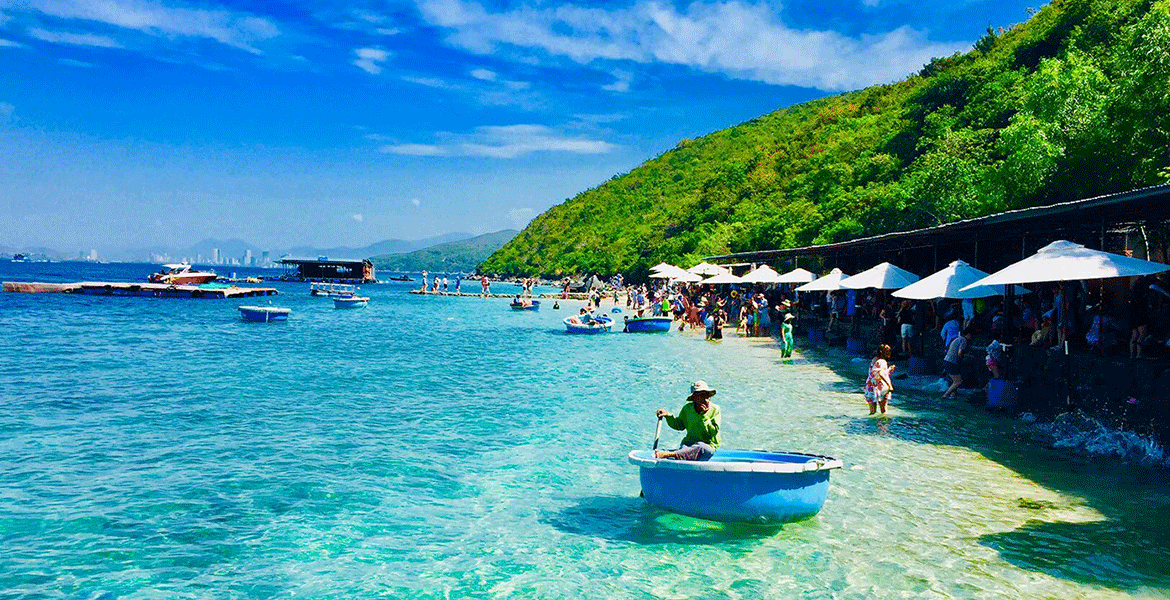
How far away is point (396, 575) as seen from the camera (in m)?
7.98

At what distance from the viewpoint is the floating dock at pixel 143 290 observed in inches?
Answer: 2699

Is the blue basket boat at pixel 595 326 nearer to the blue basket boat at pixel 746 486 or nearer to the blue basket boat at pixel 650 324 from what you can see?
the blue basket boat at pixel 650 324

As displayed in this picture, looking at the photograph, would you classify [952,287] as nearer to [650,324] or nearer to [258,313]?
[650,324]

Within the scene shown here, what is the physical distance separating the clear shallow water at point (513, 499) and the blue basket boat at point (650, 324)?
48.6 feet

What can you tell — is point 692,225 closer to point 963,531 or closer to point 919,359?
point 919,359

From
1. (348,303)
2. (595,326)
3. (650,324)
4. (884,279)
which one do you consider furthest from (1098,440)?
(348,303)

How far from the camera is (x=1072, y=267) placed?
39.2 ft

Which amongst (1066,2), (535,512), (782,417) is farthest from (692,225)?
(535,512)

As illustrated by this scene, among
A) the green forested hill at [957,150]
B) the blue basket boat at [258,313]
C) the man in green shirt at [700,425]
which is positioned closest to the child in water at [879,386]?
the man in green shirt at [700,425]

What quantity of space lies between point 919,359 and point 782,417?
5619 millimetres

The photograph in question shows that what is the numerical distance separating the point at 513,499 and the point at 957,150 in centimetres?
4269

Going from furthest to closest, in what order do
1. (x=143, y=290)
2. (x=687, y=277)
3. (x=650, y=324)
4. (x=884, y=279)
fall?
(x=143, y=290), (x=687, y=277), (x=650, y=324), (x=884, y=279)

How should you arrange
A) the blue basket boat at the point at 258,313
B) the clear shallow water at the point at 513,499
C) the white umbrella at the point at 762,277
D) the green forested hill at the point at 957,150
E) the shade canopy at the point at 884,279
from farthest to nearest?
the blue basket boat at the point at 258,313, the white umbrella at the point at 762,277, the green forested hill at the point at 957,150, the shade canopy at the point at 884,279, the clear shallow water at the point at 513,499

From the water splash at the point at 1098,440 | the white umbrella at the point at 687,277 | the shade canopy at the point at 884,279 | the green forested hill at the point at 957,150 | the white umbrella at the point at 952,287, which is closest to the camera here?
the water splash at the point at 1098,440
